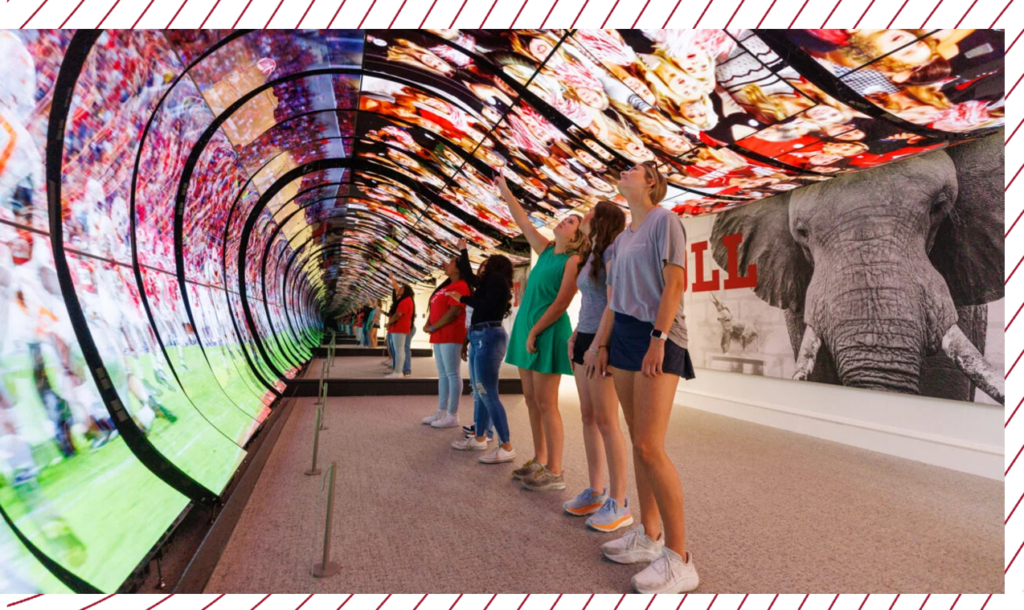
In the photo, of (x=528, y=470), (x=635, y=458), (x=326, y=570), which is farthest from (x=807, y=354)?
(x=326, y=570)

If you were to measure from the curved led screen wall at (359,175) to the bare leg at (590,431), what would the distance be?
212 cm

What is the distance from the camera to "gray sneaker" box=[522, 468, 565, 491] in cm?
369

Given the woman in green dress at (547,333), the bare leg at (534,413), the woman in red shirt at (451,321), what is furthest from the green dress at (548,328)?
the woman in red shirt at (451,321)

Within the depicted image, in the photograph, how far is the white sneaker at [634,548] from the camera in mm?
2553

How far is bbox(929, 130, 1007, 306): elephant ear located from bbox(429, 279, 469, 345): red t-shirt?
4.53 m

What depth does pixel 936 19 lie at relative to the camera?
9.74 ft

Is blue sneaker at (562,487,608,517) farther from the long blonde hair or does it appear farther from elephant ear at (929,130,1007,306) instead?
elephant ear at (929,130,1007,306)

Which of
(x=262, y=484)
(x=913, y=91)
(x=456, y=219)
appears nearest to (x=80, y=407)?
(x=262, y=484)

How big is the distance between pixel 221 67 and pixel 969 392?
6.86m

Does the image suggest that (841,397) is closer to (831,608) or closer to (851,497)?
(851,497)

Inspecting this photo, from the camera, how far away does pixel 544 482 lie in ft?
12.1

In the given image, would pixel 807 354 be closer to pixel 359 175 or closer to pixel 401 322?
pixel 401 322

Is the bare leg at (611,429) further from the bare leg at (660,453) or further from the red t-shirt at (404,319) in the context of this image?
the red t-shirt at (404,319)

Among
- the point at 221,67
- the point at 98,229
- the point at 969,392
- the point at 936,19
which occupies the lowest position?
the point at 969,392
